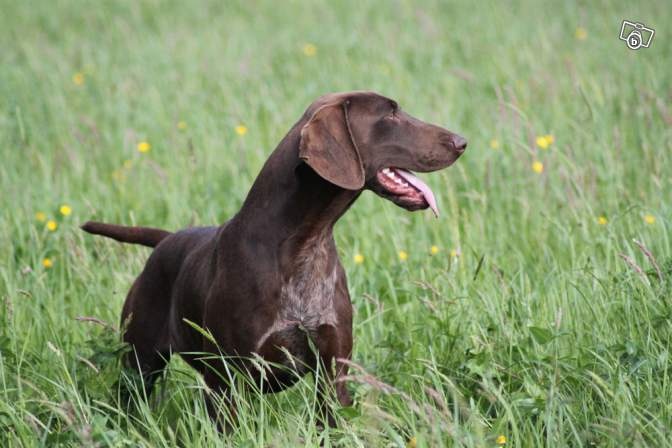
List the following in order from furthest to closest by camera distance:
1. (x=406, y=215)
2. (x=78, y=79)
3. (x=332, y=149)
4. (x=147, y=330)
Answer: (x=78, y=79), (x=406, y=215), (x=147, y=330), (x=332, y=149)

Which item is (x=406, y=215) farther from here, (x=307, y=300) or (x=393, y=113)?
(x=307, y=300)

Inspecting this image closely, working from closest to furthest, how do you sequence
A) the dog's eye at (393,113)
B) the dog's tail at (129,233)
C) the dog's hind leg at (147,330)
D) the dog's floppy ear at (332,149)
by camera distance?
the dog's floppy ear at (332,149) → the dog's eye at (393,113) → the dog's hind leg at (147,330) → the dog's tail at (129,233)

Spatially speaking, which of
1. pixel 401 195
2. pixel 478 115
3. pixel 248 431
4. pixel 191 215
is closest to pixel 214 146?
pixel 191 215

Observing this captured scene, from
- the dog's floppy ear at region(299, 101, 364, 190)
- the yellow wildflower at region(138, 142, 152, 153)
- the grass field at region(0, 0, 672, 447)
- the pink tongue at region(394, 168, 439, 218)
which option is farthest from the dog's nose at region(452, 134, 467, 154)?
the yellow wildflower at region(138, 142, 152, 153)

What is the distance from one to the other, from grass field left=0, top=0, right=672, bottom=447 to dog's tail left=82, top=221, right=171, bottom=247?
1.42 feet

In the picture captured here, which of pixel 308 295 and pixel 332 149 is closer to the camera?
pixel 332 149

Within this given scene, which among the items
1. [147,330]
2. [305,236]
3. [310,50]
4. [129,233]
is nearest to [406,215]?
[129,233]

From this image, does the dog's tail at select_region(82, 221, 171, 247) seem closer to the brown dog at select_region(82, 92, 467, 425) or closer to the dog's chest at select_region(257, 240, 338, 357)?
the brown dog at select_region(82, 92, 467, 425)

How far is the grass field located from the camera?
3.39 metres

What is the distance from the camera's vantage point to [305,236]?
3557mm

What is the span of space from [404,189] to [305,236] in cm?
41

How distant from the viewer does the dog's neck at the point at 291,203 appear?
11.6ft

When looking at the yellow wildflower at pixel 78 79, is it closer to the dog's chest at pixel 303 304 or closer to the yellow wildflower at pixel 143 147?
the yellow wildflower at pixel 143 147

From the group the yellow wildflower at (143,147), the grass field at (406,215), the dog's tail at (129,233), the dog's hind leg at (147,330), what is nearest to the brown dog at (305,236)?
the grass field at (406,215)
